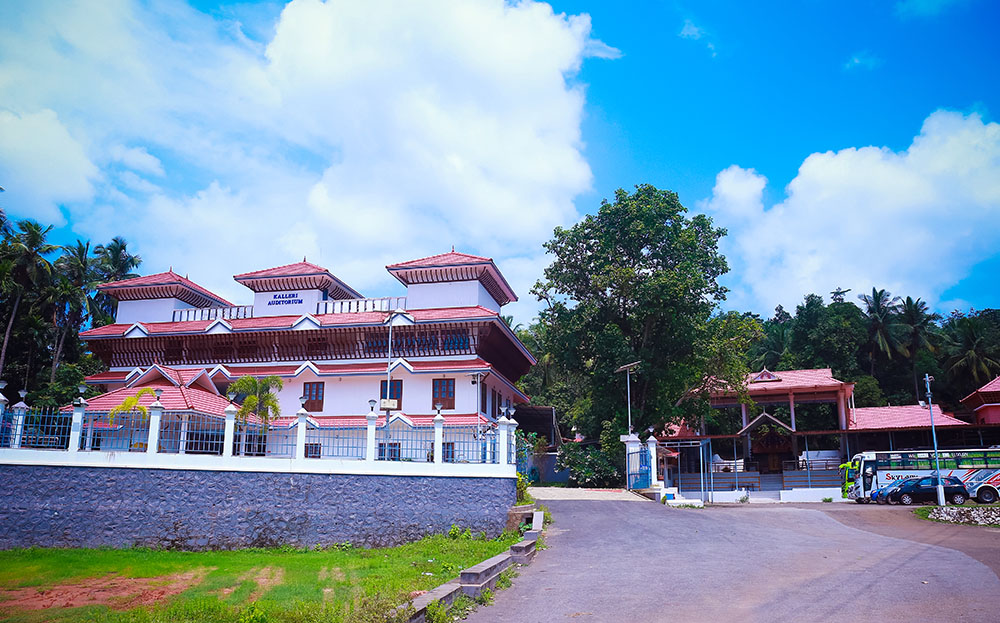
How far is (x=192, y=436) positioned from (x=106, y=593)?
6.70 m

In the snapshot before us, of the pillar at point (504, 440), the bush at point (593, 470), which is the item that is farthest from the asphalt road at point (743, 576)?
the bush at point (593, 470)

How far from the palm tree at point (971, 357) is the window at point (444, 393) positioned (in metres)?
39.3

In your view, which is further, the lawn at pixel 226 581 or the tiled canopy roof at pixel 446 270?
the tiled canopy roof at pixel 446 270

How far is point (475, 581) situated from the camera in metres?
10.1

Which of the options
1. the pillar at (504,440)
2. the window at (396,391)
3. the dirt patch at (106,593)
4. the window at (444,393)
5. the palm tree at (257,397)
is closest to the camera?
the dirt patch at (106,593)

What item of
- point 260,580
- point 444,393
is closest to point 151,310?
point 444,393

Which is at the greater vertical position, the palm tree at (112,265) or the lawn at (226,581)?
the palm tree at (112,265)

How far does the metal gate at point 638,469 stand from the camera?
29.2 metres

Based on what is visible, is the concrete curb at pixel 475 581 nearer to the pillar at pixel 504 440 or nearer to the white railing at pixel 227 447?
the pillar at pixel 504 440

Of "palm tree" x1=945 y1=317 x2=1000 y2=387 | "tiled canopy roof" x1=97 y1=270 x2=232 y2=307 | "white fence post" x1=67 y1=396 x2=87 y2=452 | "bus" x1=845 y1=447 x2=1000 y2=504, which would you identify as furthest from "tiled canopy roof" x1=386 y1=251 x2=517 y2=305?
"palm tree" x1=945 y1=317 x2=1000 y2=387

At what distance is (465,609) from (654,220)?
97.0 feet

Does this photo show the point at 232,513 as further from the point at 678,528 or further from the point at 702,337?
the point at 702,337

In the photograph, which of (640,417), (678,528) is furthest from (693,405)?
(678,528)

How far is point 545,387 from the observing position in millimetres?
52656
